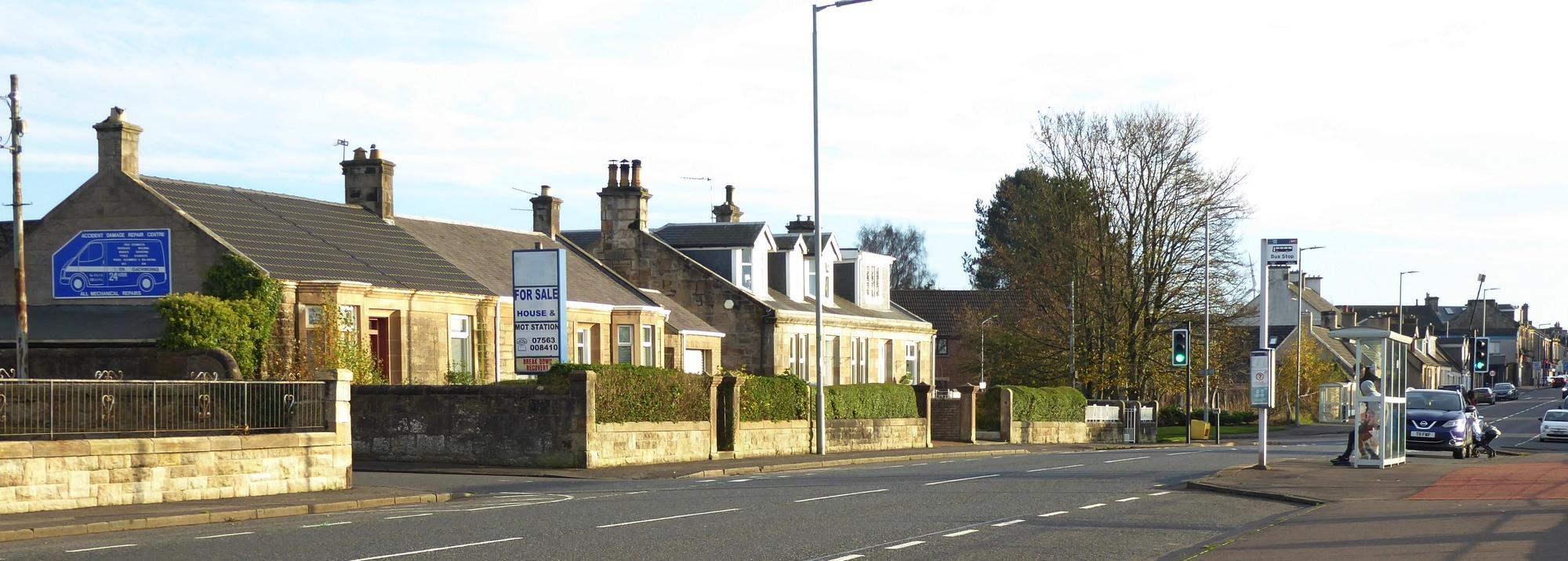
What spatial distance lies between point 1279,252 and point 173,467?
670 inches

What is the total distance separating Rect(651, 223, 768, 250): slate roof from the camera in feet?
159

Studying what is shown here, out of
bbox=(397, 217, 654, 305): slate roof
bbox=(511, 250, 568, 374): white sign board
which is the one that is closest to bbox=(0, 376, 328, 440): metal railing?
bbox=(511, 250, 568, 374): white sign board

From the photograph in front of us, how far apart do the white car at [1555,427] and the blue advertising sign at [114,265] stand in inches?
1661

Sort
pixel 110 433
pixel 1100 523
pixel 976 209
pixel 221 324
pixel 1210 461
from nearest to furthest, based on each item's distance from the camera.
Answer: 1. pixel 1100 523
2. pixel 110 433
3. pixel 221 324
4. pixel 1210 461
5. pixel 976 209

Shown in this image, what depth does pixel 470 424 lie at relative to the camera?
27875 mm

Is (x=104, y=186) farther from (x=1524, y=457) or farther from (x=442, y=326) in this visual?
(x=1524, y=457)

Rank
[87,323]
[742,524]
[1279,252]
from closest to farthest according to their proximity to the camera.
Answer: [742,524], [1279,252], [87,323]

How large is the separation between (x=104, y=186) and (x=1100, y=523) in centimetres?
2423

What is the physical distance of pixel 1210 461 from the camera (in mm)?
31016

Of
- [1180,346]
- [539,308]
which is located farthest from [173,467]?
[1180,346]

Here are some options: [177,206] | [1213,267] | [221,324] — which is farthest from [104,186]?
[1213,267]

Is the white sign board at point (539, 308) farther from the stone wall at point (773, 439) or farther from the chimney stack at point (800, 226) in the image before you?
the chimney stack at point (800, 226)

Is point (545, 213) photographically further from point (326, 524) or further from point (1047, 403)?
point (326, 524)

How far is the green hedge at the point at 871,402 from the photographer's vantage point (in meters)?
37.2
